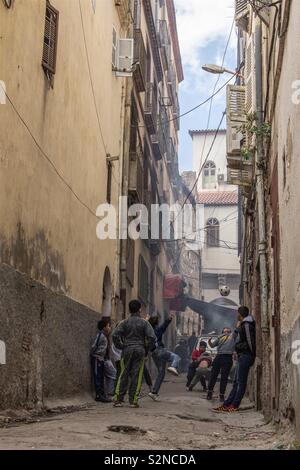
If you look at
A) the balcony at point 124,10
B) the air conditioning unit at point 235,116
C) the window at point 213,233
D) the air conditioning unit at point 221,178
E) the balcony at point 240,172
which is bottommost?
the window at point 213,233

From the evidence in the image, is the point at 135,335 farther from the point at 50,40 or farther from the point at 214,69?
the point at 214,69

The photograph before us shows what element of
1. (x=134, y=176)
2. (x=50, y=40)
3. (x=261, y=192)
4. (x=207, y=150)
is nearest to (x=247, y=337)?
(x=261, y=192)

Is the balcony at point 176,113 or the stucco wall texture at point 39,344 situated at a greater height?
the balcony at point 176,113

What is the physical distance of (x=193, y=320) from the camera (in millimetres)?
41062

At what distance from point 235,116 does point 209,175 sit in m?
35.5

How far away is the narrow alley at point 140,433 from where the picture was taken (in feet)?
18.2

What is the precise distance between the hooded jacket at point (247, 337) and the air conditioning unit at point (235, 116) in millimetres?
6013

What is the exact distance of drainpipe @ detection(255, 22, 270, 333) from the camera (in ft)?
33.1

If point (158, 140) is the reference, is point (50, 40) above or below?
below

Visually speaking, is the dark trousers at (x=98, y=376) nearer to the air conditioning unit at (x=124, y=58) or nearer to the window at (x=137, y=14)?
the air conditioning unit at (x=124, y=58)

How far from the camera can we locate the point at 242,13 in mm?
15977

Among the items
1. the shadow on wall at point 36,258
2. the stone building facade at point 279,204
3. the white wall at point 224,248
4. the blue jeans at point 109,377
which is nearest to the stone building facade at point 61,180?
the shadow on wall at point 36,258

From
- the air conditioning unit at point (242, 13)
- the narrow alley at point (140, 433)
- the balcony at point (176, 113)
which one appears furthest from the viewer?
the balcony at point (176, 113)
